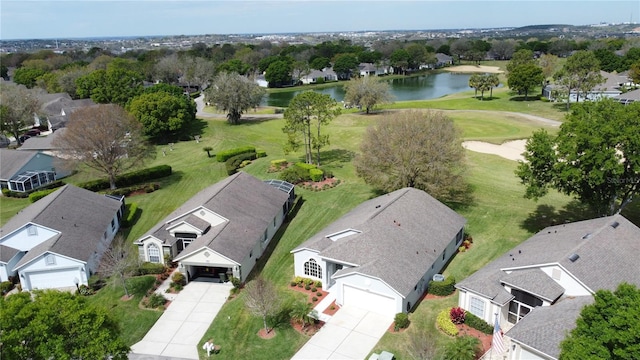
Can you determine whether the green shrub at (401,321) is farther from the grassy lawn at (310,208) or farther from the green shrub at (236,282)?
the green shrub at (236,282)

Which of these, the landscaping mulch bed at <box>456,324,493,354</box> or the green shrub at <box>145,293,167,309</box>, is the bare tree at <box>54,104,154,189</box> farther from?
the landscaping mulch bed at <box>456,324,493,354</box>

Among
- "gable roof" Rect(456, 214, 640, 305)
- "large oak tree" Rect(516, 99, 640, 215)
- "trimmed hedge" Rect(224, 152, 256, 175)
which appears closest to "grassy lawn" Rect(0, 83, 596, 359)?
"trimmed hedge" Rect(224, 152, 256, 175)

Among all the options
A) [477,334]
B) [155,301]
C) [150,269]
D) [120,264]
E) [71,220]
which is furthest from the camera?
[71,220]

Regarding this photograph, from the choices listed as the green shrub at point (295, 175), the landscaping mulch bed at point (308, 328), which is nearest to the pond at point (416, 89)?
the green shrub at point (295, 175)

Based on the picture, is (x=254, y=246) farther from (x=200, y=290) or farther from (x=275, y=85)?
(x=275, y=85)

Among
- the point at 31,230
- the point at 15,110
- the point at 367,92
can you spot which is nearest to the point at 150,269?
the point at 31,230

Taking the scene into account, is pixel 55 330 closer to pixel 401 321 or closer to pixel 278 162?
pixel 401 321
